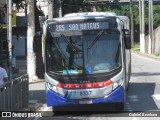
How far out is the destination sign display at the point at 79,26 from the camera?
15711 mm

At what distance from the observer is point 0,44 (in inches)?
1464

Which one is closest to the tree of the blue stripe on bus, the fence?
the fence

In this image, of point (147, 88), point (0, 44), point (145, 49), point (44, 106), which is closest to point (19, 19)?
point (0, 44)

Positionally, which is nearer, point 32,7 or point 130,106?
point 130,106

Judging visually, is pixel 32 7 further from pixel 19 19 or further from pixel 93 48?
pixel 19 19

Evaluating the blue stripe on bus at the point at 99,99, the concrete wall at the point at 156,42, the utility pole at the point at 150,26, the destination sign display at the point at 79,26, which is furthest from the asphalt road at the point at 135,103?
the concrete wall at the point at 156,42

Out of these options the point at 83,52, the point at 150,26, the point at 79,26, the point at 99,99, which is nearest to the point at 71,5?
the point at 150,26

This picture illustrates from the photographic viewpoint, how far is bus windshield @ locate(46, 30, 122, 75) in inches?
607

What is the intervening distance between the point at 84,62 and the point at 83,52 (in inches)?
12.1

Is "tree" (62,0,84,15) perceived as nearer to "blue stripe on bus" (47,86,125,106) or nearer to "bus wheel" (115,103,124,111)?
"bus wheel" (115,103,124,111)

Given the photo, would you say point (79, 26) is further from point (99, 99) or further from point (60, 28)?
point (99, 99)

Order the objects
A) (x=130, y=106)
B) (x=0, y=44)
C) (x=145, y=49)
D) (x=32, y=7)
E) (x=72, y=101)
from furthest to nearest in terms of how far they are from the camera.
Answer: (x=145, y=49) → (x=0, y=44) → (x=32, y=7) → (x=130, y=106) → (x=72, y=101)

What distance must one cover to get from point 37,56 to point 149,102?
1359cm

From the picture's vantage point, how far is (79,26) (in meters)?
15.8
